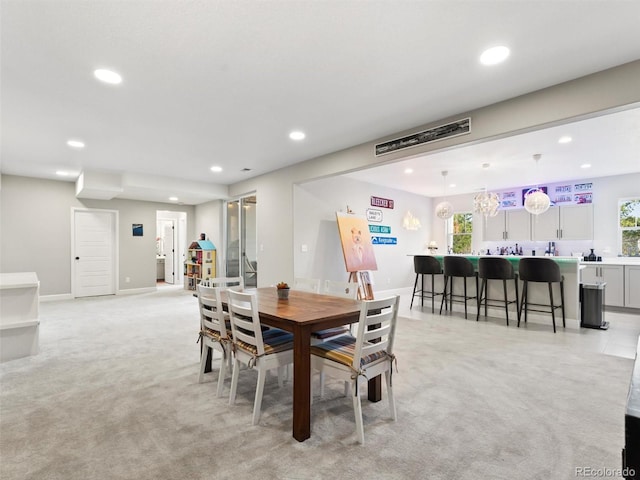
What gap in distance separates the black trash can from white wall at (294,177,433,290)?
3.98 m

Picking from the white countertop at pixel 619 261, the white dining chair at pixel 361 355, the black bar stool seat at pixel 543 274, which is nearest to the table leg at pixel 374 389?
the white dining chair at pixel 361 355

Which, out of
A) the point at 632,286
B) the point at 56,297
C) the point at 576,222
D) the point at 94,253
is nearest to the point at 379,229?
the point at 576,222

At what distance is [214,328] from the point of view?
2.76 meters

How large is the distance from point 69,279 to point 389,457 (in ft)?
27.2

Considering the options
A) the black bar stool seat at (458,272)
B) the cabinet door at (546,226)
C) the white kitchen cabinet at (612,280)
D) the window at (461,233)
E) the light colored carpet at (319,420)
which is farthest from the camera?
the window at (461,233)

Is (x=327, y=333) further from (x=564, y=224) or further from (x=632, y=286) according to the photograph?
(x=564, y=224)

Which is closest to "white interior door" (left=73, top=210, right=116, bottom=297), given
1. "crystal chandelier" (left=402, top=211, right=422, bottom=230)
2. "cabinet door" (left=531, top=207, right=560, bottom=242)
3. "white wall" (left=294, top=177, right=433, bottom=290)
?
"white wall" (left=294, top=177, right=433, bottom=290)

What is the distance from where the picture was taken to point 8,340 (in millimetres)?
3521

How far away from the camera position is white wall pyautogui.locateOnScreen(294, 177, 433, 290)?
6159 mm

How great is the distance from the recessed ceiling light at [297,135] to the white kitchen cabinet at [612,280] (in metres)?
6.34

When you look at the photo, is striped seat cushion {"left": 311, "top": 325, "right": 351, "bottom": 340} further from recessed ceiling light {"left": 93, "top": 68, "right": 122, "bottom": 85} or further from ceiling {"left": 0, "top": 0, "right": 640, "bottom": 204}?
recessed ceiling light {"left": 93, "top": 68, "right": 122, "bottom": 85}

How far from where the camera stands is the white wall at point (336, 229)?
20.2 ft

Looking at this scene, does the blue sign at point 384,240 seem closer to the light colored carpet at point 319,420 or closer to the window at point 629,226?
the light colored carpet at point 319,420

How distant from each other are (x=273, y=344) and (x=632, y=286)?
709 cm
